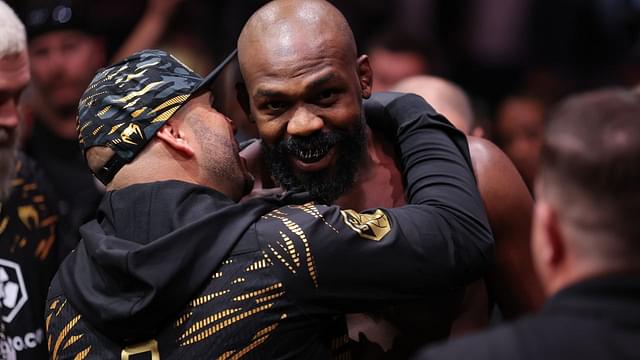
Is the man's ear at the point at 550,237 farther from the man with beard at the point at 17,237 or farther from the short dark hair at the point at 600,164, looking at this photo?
the man with beard at the point at 17,237

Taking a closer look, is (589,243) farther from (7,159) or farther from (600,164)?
(7,159)

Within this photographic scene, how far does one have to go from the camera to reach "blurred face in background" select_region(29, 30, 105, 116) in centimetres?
418

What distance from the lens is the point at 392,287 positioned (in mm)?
2070

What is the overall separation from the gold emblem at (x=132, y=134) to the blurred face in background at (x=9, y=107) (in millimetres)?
948

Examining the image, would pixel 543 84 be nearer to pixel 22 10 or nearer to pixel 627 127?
pixel 22 10

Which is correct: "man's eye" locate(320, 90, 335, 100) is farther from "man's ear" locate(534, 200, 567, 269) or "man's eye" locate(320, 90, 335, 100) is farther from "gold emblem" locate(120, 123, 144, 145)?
"man's ear" locate(534, 200, 567, 269)

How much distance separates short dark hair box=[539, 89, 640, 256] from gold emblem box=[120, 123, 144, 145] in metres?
0.98

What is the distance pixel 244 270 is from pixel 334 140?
0.41 m

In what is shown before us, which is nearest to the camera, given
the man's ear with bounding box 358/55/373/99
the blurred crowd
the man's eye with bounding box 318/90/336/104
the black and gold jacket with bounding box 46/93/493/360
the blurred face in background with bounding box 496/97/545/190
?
the black and gold jacket with bounding box 46/93/493/360

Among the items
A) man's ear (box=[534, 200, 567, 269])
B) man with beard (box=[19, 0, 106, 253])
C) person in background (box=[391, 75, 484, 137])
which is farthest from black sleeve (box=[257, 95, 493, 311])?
man with beard (box=[19, 0, 106, 253])

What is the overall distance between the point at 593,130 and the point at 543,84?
348cm

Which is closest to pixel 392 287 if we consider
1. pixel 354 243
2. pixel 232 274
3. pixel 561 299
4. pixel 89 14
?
pixel 354 243

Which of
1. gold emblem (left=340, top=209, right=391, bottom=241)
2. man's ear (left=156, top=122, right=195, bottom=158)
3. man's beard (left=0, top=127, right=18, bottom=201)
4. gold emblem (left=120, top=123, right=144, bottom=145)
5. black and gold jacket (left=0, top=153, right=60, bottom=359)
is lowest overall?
black and gold jacket (left=0, top=153, right=60, bottom=359)

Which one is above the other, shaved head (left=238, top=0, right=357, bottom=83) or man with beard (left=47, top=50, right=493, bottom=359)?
shaved head (left=238, top=0, right=357, bottom=83)
